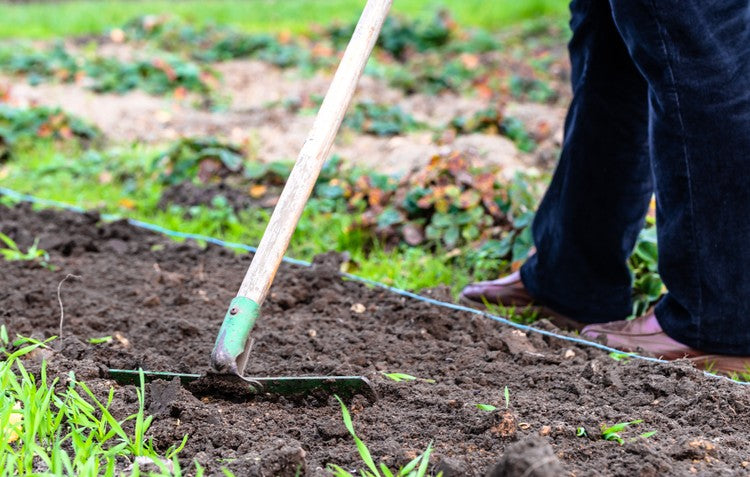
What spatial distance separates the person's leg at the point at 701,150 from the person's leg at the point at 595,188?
29cm

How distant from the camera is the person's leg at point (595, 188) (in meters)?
2.92

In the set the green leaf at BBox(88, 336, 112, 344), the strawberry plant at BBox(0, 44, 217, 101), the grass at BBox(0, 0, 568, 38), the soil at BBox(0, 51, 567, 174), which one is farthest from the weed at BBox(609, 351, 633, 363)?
the grass at BBox(0, 0, 568, 38)

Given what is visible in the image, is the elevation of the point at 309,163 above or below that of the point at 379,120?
above

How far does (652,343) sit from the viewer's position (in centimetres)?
288

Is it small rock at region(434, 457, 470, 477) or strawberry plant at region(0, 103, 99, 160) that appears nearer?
small rock at region(434, 457, 470, 477)

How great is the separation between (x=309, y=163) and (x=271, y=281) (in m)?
0.33

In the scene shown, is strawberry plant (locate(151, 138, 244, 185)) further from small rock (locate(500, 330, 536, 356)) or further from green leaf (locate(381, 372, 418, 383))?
green leaf (locate(381, 372, 418, 383))

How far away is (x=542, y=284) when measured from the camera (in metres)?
3.24

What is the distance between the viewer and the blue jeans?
2.47m

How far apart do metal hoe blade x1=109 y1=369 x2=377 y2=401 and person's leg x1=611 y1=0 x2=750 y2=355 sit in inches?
39.1

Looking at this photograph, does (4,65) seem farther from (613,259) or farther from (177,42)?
(613,259)

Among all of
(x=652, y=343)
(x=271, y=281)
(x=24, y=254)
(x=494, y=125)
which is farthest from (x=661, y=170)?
(x=494, y=125)

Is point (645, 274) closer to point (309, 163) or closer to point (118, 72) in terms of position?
point (309, 163)

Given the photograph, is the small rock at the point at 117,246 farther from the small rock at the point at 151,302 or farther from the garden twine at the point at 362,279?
the small rock at the point at 151,302
